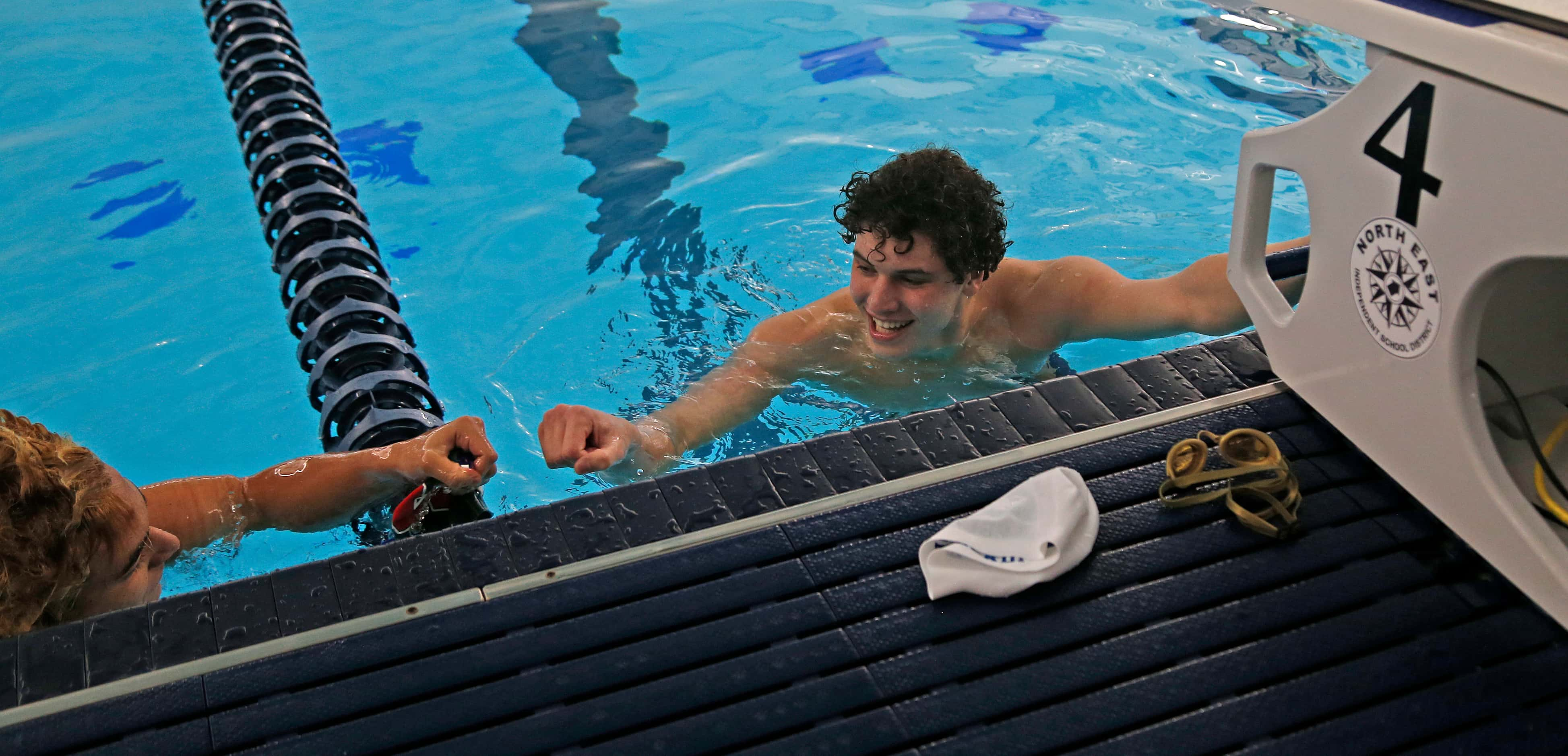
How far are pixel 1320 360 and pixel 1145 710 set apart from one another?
0.71 meters

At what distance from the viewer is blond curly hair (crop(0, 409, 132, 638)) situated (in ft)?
5.35

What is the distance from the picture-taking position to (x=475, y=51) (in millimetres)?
5938

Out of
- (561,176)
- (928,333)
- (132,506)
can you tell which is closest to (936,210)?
(928,333)

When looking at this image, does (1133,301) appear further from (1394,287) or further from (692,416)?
(1394,287)

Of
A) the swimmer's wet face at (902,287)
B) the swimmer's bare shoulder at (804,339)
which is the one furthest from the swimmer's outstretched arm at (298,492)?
the swimmer's bare shoulder at (804,339)

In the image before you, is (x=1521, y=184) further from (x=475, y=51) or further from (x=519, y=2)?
(x=519, y=2)

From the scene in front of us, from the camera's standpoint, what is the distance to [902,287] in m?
2.87

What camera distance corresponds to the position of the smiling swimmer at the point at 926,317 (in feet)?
8.87

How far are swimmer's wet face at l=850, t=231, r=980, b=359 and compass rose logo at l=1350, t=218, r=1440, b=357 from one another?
1.31m

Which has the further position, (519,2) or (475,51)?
(519,2)

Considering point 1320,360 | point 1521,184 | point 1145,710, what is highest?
point 1521,184

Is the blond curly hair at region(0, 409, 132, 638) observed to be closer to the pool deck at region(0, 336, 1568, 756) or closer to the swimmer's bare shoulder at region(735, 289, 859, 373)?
the pool deck at region(0, 336, 1568, 756)

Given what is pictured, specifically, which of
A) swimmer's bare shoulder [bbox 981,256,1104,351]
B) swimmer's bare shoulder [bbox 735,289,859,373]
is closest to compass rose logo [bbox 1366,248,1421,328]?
swimmer's bare shoulder [bbox 981,256,1104,351]

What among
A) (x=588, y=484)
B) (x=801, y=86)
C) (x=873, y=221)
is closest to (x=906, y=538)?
(x=873, y=221)
